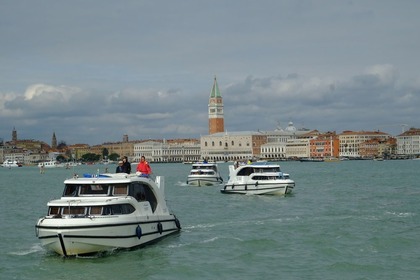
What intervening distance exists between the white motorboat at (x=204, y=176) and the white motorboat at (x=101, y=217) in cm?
2758

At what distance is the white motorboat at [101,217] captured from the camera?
1620cm

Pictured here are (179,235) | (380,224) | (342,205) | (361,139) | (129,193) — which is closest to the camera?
(129,193)

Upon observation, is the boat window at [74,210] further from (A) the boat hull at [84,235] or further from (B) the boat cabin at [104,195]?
(A) the boat hull at [84,235]

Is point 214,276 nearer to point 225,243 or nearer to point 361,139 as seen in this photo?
point 225,243

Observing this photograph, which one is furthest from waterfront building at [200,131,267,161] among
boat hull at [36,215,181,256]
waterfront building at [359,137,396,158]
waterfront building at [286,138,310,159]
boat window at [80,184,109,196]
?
boat hull at [36,215,181,256]

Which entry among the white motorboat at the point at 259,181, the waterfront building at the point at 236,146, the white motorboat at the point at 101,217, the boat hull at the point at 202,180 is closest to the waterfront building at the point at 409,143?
the waterfront building at the point at 236,146

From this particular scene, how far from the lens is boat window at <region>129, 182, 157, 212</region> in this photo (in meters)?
18.2

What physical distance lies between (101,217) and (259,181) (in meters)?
19.6

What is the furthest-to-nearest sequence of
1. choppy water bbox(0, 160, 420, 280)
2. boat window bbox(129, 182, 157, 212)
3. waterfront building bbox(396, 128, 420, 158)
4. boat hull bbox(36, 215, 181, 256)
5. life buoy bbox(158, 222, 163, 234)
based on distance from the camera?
waterfront building bbox(396, 128, 420, 158) < life buoy bbox(158, 222, 163, 234) < boat window bbox(129, 182, 157, 212) < boat hull bbox(36, 215, 181, 256) < choppy water bbox(0, 160, 420, 280)

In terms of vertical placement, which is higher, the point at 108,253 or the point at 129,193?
the point at 129,193

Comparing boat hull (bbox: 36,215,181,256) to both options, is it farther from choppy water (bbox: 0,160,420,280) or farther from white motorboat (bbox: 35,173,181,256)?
choppy water (bbox: 0,160,420,280)

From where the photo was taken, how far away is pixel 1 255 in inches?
710

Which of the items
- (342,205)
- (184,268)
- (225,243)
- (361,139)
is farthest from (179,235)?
(361,139)

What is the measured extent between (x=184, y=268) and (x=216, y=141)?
18317cm
